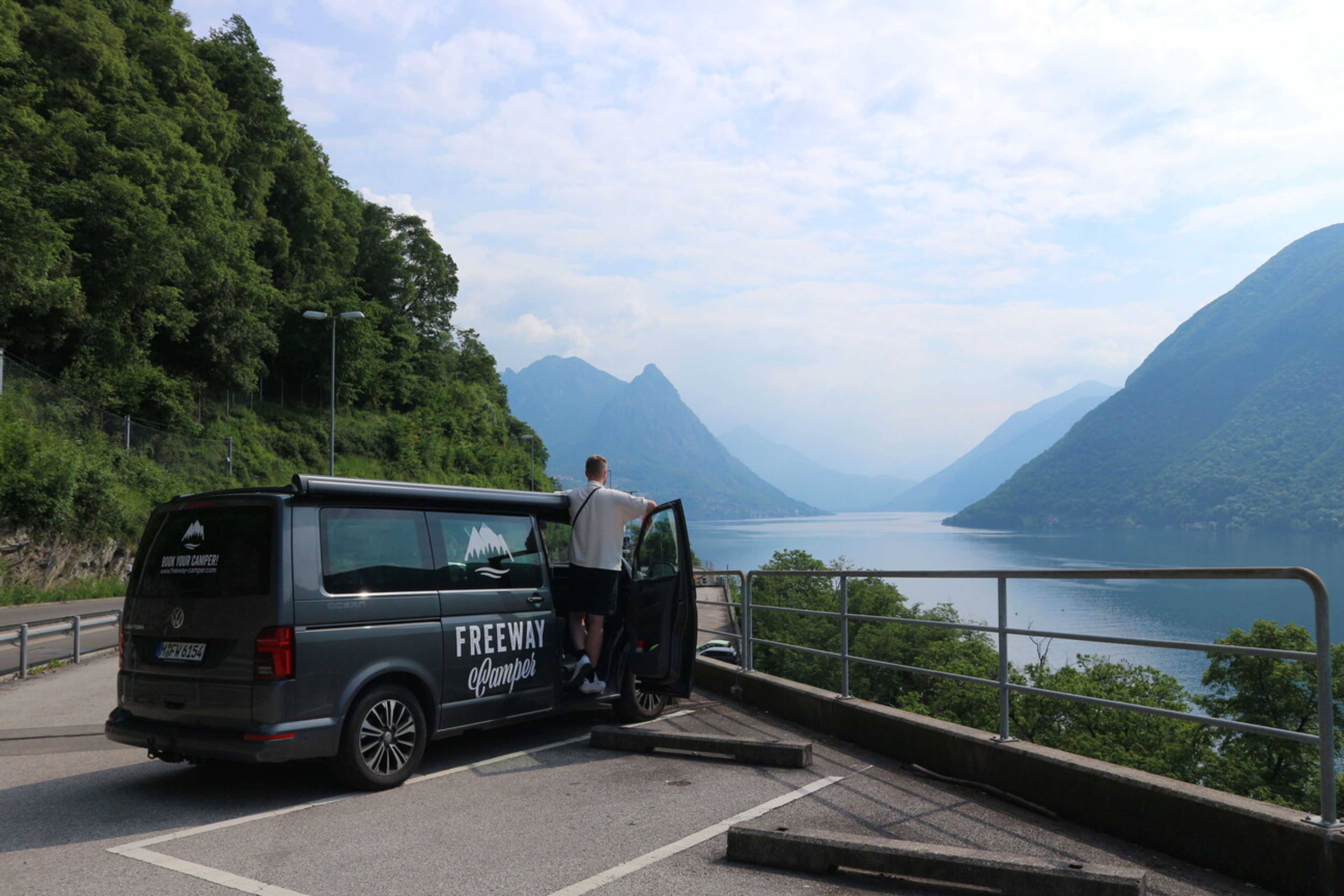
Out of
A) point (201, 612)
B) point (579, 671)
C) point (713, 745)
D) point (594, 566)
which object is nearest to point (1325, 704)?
point (713, 745)

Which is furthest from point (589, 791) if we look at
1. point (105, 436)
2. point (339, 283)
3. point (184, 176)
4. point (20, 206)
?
point (339, 283)

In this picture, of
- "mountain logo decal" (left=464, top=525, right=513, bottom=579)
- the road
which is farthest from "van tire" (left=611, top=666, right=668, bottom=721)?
the road

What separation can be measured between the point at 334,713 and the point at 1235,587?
114197mm

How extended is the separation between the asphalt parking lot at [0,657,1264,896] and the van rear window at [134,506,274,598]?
4.41ft

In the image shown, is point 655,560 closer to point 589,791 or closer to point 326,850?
point 589,791

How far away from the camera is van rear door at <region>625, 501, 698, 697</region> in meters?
7.89

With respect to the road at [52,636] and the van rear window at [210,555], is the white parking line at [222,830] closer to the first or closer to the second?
the van rear window at [210,555]

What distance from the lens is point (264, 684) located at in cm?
588

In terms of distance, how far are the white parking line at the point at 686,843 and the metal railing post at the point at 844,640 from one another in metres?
1.60

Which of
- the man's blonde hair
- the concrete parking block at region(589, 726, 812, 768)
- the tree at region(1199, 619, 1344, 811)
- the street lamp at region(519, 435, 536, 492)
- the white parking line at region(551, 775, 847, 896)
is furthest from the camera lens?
the street lamp at region(519, 435, 536, 492)

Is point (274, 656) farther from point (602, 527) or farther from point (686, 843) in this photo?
point (602, 527)

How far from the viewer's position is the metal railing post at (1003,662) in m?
6.09

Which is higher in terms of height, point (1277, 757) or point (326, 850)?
point (326, 850)

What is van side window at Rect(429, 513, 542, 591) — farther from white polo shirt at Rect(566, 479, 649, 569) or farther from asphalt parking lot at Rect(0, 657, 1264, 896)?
asphalt parking lot at Rect(0, 657, 1264, 896)
